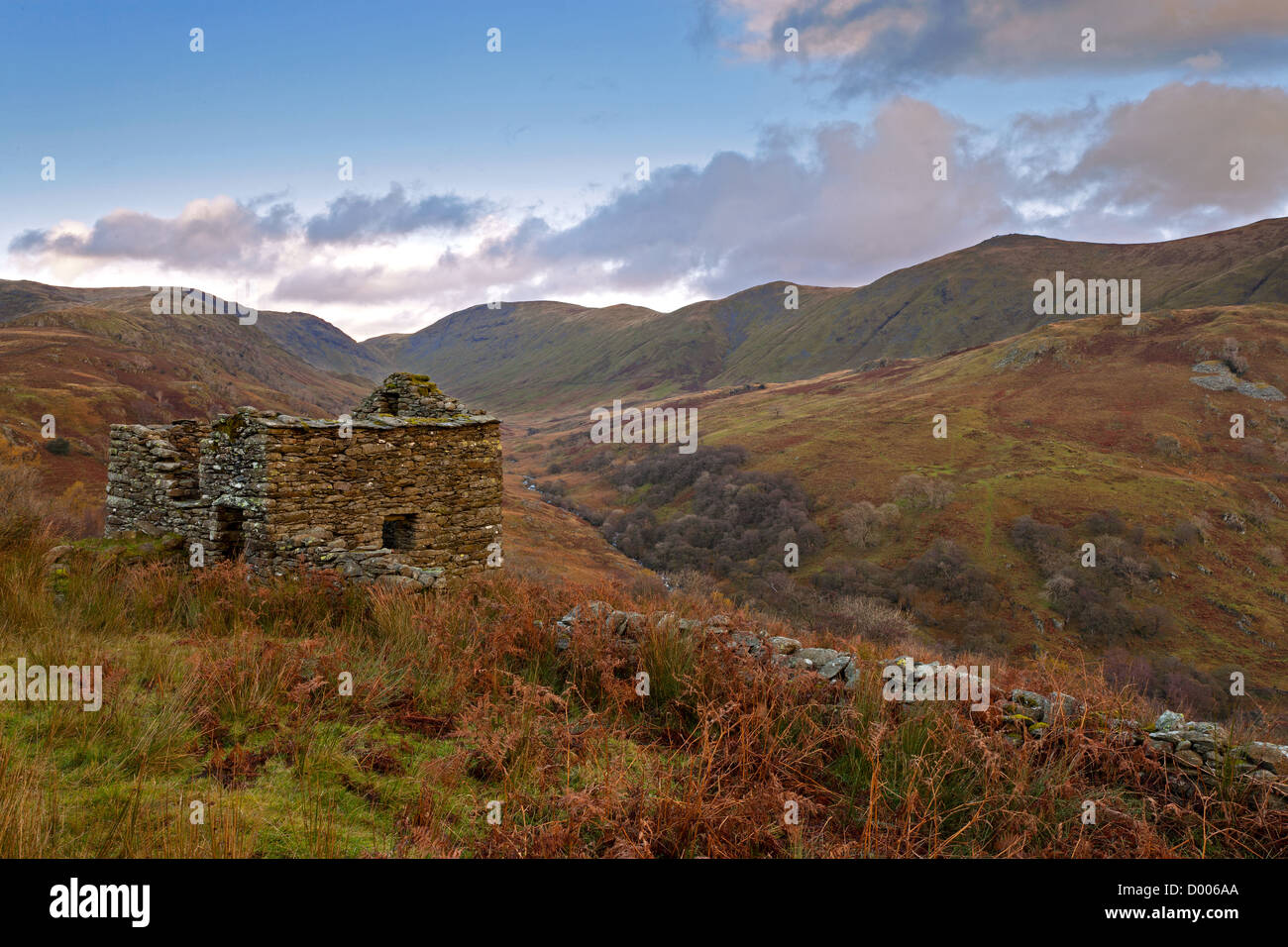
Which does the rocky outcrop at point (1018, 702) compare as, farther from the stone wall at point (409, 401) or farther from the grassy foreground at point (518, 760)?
the stone wall at point (409, 401)

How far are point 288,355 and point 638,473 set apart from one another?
130 meters

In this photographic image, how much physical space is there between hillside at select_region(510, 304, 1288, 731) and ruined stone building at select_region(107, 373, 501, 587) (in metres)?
23.6

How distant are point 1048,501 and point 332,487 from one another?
48.8 m

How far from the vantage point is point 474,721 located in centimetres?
450

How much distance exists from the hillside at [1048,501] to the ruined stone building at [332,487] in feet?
77.6

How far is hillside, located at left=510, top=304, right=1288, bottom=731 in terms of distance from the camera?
33.5 metres

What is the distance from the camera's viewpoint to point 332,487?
361 inches

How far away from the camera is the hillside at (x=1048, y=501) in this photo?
33531 millimetres

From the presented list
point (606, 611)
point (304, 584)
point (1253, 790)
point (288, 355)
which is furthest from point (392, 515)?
point (288, 355)
